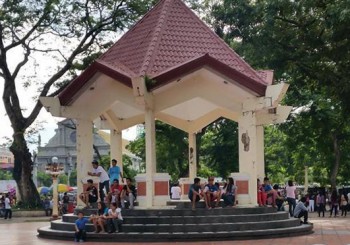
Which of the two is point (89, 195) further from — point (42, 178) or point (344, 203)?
point (42, 178)

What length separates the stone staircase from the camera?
16312 mm

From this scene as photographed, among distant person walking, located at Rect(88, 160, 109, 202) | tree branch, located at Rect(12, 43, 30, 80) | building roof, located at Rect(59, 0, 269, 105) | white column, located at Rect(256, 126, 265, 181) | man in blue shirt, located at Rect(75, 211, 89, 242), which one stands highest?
tree branch, located at Rect(12, 43, 30, 80)

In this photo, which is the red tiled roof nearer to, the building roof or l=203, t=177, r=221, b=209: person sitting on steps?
the building roof

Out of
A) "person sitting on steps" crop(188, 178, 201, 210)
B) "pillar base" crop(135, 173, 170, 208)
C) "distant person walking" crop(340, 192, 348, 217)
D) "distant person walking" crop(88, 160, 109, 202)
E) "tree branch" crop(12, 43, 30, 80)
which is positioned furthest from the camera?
"tree branch" crop(12, 43, 30, 80)

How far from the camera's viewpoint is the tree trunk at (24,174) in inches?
1351

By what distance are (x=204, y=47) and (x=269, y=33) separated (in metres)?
10.0

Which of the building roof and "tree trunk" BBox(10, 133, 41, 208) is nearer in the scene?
A: the building roof

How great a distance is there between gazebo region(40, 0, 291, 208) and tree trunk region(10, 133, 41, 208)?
595 inches

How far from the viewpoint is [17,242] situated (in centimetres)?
1692

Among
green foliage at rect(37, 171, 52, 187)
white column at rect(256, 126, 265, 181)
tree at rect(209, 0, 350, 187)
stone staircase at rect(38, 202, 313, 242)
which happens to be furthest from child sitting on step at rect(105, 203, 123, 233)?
green foliage at rect(37, 171, 52, 187)

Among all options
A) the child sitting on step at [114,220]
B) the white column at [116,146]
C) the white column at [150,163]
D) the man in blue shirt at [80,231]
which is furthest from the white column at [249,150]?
the white column at [116,146]

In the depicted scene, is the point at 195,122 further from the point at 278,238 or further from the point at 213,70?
the point at 278,238

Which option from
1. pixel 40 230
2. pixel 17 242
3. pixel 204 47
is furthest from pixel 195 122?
pixel 17 242

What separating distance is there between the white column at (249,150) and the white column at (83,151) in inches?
187
